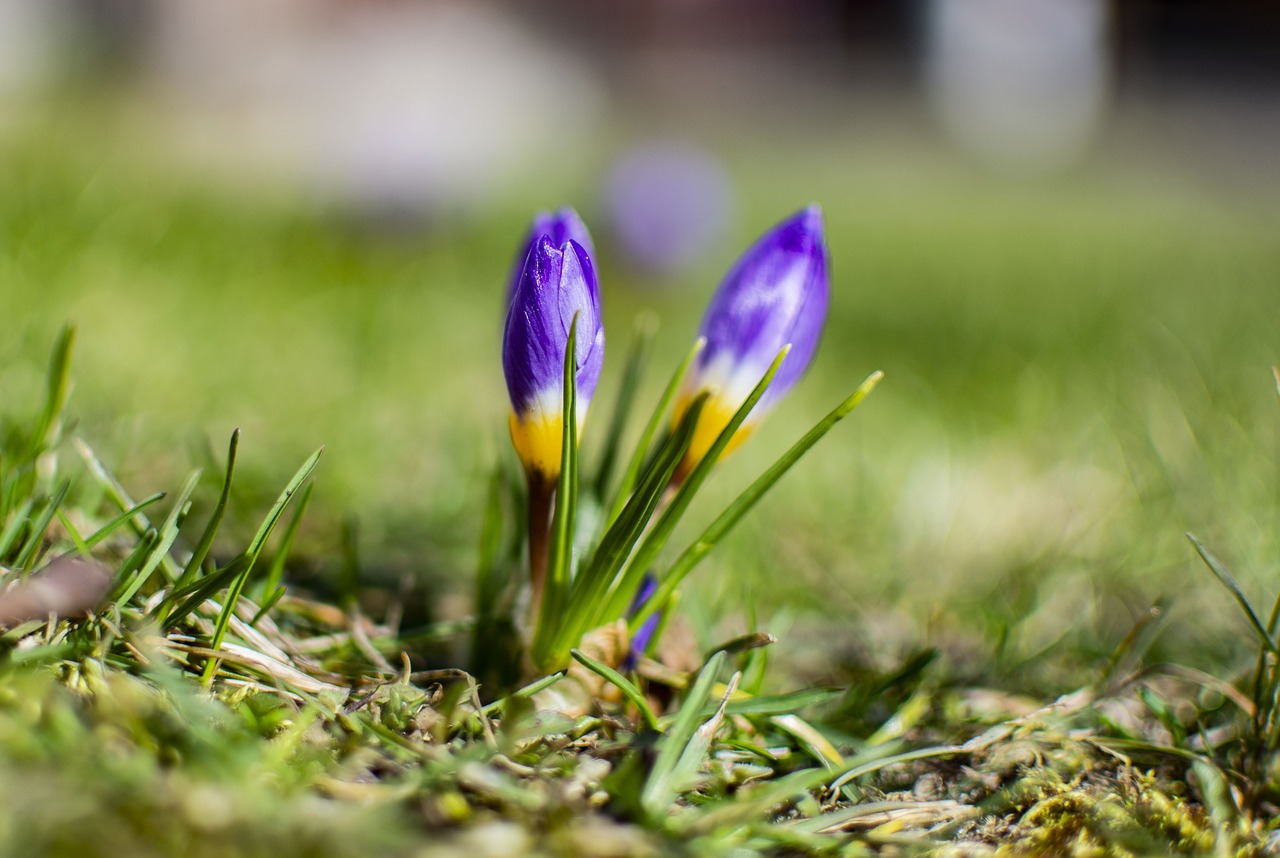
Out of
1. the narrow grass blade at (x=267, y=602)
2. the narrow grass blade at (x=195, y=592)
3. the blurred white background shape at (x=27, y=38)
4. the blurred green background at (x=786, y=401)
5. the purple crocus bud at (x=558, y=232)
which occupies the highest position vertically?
the blurred white background shape at (x=27, y=38)

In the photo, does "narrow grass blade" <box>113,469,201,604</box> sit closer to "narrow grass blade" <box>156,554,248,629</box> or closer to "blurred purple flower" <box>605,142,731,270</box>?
"narrow grass blade" <box>156,554,248,629</box>

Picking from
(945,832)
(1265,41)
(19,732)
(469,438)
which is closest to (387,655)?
(19,732)

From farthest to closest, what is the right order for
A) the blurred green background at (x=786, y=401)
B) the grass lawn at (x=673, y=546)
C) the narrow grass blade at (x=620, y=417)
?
the blurred green background at (x=786, y=401) < the narrow grass blade at (x=620, y=417) < the grass lawn at (x=673, y=546)

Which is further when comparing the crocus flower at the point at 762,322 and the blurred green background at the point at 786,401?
the blurred green background at the point at 786,401

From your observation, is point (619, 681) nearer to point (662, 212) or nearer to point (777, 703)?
point (777, 703)

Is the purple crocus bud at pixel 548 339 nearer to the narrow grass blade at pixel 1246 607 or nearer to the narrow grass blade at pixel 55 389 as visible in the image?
the narrow grass blade at pixel 55 389

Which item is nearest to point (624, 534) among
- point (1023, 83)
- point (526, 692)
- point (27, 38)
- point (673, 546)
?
point (526, 692)

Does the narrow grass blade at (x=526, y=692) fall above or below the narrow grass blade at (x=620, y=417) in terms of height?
below

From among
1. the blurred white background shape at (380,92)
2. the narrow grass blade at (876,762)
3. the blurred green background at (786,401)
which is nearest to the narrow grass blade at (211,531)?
the blurred green background at (786,401)

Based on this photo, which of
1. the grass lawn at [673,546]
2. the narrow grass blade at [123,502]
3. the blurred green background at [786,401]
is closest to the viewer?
the grass lawn at [673,546]
